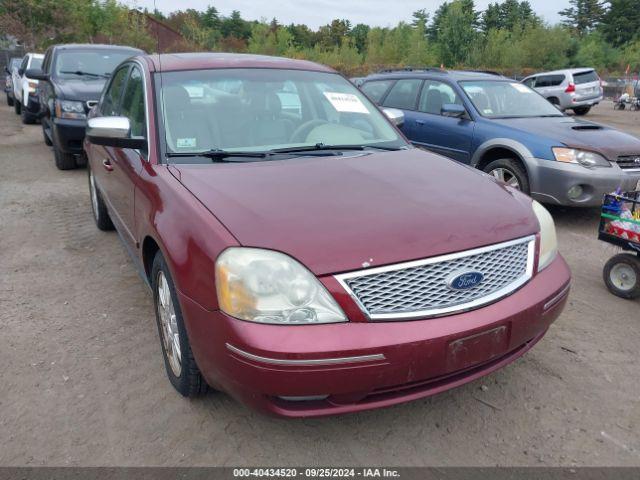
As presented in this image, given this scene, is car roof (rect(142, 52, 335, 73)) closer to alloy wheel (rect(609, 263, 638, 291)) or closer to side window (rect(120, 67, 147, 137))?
side window (rect(120, 67, 147, 137))

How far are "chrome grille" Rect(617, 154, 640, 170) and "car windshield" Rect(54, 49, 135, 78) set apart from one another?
23.0ft

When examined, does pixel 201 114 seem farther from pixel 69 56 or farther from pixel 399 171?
pixel 69 56

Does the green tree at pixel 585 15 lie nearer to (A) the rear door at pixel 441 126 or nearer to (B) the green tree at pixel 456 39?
(B) the green tree at pixel 456 39

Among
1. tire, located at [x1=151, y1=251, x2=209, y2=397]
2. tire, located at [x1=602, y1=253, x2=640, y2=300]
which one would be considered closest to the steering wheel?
tire, located at [x1=151, y1=251, x2=209, y2=397]

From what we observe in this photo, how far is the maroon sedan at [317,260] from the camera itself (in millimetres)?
1948

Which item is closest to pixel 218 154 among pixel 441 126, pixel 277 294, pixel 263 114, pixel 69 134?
pixel 263 114

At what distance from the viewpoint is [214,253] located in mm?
2029

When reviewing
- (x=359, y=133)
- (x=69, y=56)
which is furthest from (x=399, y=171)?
(x=69, y=56)

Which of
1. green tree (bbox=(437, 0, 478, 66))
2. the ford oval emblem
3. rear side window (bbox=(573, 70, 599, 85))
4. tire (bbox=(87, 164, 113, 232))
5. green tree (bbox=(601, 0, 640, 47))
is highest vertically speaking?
green tree (bbox=(601, 0, 640, 47))

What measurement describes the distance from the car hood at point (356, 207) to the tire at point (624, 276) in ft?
5.31

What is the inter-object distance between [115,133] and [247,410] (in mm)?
1657

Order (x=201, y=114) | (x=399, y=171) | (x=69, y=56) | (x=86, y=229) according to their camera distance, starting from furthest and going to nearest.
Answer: (x=69, y=56)
(x=86, y=229)
(x=201, y=114)
(x=399, y=171)

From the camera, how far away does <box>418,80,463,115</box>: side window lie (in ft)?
21.5

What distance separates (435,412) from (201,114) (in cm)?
204
